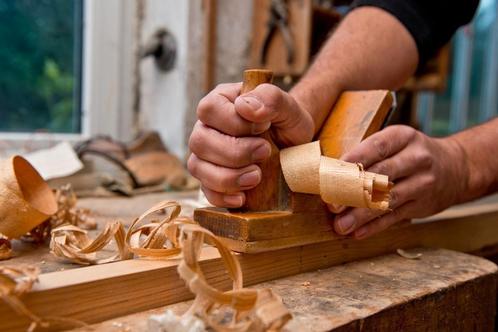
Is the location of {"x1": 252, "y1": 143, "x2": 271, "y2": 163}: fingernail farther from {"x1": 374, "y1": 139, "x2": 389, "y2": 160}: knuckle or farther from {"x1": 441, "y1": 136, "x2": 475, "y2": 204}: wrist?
A: {"x1": 441, "y1": 136, "x2": 475, "y2": 204}: wrist

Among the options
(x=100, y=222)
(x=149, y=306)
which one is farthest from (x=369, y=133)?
(x=100, y=222)

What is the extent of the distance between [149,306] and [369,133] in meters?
0.43

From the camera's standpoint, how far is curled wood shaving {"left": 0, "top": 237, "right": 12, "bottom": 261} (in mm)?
683

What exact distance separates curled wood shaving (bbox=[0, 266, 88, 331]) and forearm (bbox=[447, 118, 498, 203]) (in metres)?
0.71

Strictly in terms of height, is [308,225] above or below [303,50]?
below

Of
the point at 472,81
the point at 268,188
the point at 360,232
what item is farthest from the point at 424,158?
the point at 472,81

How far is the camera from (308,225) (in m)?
0.73

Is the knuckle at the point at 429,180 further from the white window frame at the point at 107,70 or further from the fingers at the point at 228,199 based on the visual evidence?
the white window frame at the point at 107,70

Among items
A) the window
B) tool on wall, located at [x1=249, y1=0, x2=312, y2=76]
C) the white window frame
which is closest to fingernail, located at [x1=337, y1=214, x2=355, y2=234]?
tool on wall, located at [x1=249, y1=0, x2=312, y2=76]

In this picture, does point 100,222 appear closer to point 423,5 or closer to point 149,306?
point 149,306

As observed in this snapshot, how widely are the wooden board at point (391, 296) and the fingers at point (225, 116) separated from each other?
0.69 ft

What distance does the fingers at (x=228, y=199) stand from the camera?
705 mm

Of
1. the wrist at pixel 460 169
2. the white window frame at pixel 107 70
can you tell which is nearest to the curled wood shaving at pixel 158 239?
the wrist at pixel 460 169

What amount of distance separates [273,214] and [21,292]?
334mm
